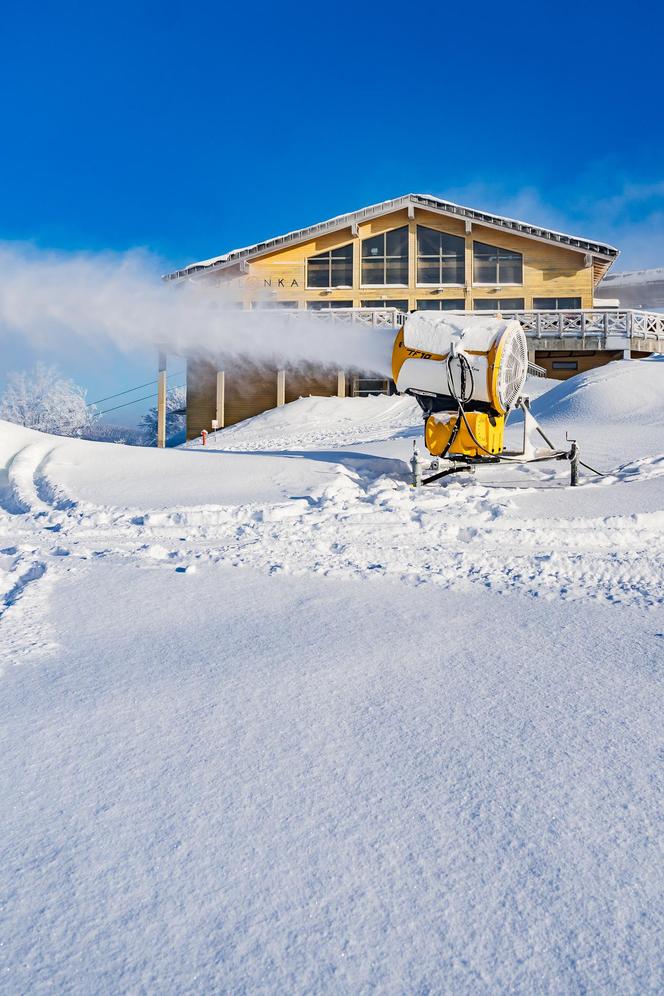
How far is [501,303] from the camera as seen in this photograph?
91.8 ft

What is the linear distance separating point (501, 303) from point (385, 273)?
463cm

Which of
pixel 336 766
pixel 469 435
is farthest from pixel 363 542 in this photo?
pixel 336 766

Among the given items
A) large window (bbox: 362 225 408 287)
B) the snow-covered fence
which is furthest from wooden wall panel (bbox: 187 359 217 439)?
the snow-covered fence

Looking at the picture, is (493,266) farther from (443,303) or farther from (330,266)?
(330,266)

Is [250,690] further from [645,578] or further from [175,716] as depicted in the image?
[645,578]

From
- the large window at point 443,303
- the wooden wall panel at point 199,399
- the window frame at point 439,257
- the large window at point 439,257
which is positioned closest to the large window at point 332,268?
the window frame at point 439,257

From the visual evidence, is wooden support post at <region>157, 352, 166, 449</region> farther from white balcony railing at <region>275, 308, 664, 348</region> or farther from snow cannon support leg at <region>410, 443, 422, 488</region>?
snow cannon support leg at <region>410, 443, 422, 488</region>

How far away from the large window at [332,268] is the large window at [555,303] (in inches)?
284

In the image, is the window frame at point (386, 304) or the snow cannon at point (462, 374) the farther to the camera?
the window frame at point (386, 304)

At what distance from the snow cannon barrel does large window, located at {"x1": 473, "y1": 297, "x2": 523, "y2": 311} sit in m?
20.0

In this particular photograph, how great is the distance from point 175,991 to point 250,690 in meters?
1.52

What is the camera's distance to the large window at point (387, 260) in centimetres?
2838

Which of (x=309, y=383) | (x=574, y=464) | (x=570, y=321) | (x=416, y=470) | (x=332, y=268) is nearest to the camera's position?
(x=574, y=464)

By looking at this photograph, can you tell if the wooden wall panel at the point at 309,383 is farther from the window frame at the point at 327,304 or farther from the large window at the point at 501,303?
the large window at the point at 501,303
